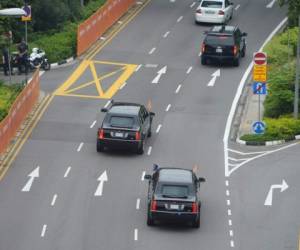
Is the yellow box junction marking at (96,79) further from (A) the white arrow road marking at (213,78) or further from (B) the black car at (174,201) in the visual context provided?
(B) the black car at (174,201)

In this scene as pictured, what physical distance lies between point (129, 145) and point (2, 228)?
9430 millimetres

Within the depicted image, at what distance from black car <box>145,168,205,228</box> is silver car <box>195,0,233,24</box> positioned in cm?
3171

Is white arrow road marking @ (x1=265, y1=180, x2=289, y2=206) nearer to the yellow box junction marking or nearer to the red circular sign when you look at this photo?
the red circular sign

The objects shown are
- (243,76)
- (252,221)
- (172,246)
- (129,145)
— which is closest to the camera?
(172,246)

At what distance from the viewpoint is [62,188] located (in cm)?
4334

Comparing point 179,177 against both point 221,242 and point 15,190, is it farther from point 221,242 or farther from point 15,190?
point 15,190

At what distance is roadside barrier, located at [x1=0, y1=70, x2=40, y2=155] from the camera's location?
4766cm

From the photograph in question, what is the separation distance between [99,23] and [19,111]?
1815 centimetres

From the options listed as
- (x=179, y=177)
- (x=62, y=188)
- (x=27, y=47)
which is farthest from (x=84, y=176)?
(x=27, y=47)

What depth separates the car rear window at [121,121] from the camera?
4697 cm

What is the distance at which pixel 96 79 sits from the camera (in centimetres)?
5934

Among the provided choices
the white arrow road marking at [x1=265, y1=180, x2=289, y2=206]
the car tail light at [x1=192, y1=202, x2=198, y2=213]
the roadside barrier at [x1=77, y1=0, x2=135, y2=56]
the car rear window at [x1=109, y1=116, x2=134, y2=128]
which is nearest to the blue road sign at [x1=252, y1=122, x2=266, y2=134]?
the white arrow road marking at [x1=265, y1=180, x2=289, y2=206]

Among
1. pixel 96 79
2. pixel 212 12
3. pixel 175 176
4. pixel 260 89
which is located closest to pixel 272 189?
pixel 175 176

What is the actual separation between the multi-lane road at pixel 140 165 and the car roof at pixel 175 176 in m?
1.63
